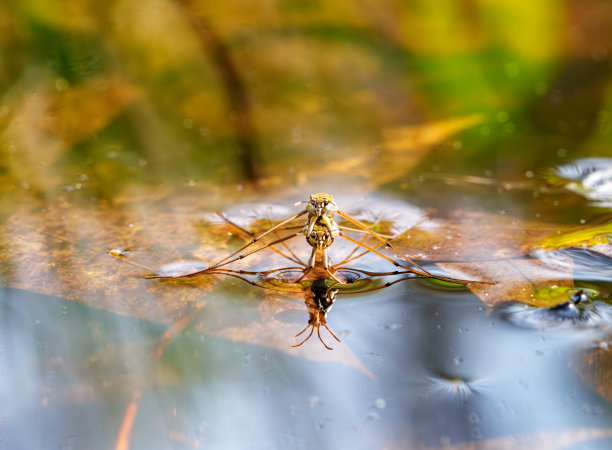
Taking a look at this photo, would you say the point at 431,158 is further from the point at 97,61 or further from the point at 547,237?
the point at 97,61

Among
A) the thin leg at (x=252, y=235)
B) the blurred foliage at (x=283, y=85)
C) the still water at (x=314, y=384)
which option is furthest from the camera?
the blurred foliage at (x=283, y=85)

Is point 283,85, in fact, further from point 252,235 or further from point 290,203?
point 252,235

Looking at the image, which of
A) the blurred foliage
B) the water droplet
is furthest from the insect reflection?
the blurred foliage

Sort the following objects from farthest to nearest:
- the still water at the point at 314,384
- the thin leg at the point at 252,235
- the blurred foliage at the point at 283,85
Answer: the blurred foliage at the point at 283,85
the thin leg at the point at 252,235
the still water at the point at 314,384

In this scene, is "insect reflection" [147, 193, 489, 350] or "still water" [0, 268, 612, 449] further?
"insect reflection" [147, 193, 489, 350]

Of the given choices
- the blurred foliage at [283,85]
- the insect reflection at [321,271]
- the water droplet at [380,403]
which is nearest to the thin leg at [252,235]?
the insect reflection at [321,271]

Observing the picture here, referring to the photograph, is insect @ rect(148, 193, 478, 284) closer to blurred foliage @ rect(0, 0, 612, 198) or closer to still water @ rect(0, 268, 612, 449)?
still water @ rect(0, 268, 612, 449)

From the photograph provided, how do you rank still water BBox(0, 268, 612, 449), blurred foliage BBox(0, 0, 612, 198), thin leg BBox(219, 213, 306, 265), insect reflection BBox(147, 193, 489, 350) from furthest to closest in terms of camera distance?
blurred foliage BBox(0, 0, 612, 198) → thin leg BBox(219, 213, 306, 265) → insect reflection BBox(147, 193, 489, 350) → still water BBox(0, 268, 612, 449)

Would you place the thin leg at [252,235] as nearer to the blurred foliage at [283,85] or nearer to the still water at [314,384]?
the still water at [314,384]
